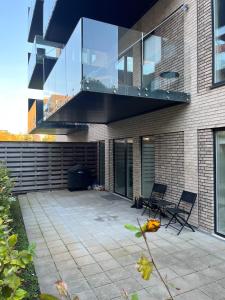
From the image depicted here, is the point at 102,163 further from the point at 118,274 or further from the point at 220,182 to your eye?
the point at 118,274

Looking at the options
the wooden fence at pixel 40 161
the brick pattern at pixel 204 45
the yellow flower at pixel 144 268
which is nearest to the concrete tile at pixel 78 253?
the yellow flower at pixel 144 268

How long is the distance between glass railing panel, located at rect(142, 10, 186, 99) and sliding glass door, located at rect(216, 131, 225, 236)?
5.02 ft

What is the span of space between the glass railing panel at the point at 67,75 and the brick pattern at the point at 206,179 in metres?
2.90

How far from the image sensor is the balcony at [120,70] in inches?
215

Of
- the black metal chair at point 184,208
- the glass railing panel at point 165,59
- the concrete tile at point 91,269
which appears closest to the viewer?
the concrete tile at point 91,269

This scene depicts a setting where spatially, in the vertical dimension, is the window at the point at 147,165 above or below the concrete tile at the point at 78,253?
above

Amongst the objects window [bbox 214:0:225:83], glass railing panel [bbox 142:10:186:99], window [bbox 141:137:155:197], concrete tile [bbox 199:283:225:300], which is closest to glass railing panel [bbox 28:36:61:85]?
glass railing panel [bbox 142:10:186:99]

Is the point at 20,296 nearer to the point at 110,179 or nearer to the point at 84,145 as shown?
the point at 110,179

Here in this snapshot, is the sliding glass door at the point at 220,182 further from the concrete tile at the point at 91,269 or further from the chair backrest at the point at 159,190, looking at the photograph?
the concrete tile at the point at 91,269

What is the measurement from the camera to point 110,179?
10688 millimetres

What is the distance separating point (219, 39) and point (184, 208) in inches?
151

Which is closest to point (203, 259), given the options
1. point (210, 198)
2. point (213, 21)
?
point (210, 198)

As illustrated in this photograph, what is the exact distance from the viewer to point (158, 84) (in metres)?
6.67

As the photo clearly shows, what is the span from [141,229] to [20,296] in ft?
2.58
